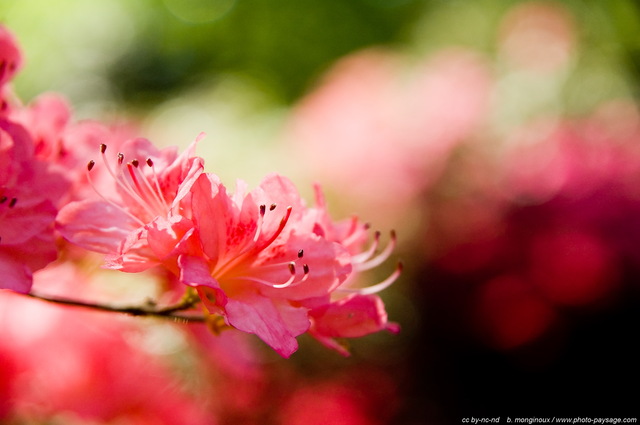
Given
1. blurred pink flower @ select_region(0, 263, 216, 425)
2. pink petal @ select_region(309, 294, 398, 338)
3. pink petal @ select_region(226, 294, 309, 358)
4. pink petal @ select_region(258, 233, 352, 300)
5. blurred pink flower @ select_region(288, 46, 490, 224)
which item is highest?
pink petal @ select_region(258, 233, 352, 300)

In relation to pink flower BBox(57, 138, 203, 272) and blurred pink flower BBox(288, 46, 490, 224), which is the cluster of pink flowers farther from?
blurred pink flower BBox(288, 46, 490, 224)

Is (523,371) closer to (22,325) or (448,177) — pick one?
(448,177)

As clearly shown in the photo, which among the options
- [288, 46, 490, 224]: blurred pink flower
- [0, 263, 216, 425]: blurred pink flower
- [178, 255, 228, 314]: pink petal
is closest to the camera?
[178, 255, 228, 314]: pink petal

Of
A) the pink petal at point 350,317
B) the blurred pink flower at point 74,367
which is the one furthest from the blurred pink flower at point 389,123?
the pink petal at point 350,317

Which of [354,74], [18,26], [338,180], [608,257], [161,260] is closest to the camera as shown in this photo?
[161,260]

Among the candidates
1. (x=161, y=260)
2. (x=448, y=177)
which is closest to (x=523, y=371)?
(x=448, y=177)

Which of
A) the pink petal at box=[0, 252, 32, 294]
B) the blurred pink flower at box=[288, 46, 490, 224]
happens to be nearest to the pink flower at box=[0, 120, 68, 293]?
the pink petal at box=[0, 252, 32, 294]

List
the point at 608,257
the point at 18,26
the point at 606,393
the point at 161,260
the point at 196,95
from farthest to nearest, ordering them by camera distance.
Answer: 1. the point at 196,95
2. the point at 18,26
3. the point at 608,257
4. the point at 606,393
5. the point at 161,260

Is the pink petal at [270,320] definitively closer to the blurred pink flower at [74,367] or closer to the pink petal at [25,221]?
the pink petal at [25,221]
